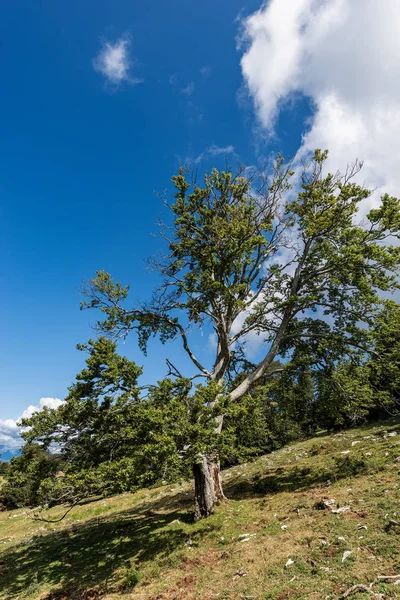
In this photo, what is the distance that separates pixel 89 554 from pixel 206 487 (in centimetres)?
498

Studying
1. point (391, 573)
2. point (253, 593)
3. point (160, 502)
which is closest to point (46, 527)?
point (160, 502)

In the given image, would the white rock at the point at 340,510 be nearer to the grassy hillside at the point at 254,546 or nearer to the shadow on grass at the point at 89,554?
the grassy hillside at the point at 254,546

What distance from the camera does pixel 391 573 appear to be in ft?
17.4

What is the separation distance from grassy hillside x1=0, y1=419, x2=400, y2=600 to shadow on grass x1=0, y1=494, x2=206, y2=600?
0.05 metres

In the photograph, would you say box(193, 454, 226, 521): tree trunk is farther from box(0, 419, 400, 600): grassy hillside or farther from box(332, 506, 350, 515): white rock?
box(332, 506, 350, 515): white rock

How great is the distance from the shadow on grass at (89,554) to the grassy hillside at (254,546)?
0.16 feet

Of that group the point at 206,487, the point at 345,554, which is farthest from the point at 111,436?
the point at 345,554

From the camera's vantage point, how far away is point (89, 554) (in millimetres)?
11500

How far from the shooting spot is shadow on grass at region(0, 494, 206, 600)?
915cm

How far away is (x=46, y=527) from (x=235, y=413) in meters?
17.1

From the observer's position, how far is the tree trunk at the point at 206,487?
12.2m

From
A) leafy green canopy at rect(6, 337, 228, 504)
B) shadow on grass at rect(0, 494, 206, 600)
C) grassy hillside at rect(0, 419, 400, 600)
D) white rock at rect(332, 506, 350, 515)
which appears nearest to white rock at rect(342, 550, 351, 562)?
grassy hillside at rect(0, 419, 400, 600)

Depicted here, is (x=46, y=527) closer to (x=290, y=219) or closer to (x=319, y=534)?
(x=319, y=534)

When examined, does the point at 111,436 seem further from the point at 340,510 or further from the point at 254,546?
the point at 340,510
